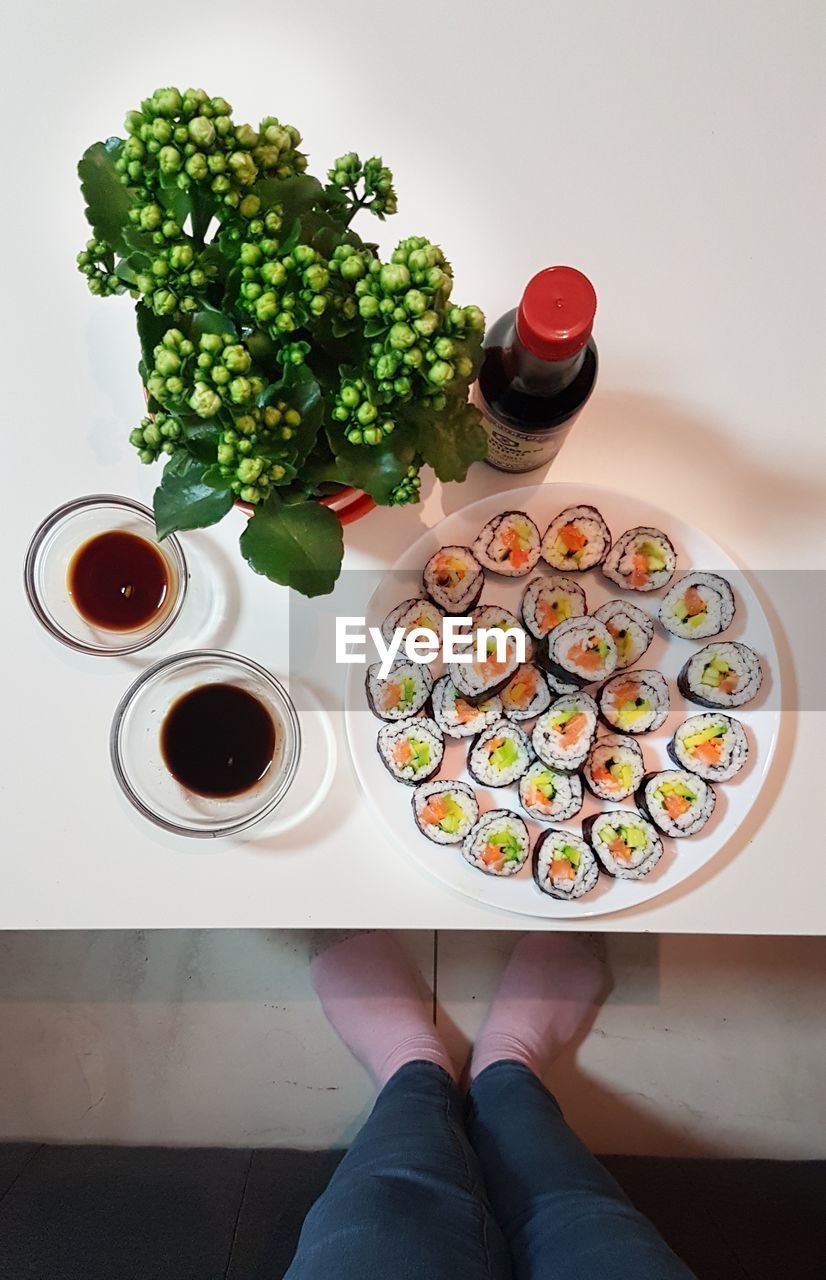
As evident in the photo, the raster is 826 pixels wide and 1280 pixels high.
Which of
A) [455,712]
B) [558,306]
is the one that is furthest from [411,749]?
[558,306]

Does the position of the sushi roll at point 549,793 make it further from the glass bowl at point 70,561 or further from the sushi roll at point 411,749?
the glass bowl at point 70,561

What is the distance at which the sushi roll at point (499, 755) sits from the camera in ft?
2.60

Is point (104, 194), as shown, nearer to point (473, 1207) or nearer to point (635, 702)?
point (635, 702)

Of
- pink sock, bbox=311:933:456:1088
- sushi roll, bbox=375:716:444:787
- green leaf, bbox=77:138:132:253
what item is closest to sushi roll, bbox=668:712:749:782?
sushi roll, bbox=375:716:444:787

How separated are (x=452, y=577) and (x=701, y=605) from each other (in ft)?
0.80

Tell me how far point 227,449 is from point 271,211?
142 mm

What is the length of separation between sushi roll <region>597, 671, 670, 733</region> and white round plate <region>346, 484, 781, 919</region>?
0.01 meters

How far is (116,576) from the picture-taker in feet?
2.62

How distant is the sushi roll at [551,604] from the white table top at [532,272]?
11 centimetres

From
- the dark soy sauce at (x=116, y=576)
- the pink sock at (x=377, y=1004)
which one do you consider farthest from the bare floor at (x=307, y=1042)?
the dark soy sauce at (x=116, y=576)

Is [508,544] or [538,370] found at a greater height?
[538,370]

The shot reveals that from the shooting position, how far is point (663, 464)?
0.82 m

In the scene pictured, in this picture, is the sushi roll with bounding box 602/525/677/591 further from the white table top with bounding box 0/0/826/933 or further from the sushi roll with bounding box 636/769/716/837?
the sushi roll with bounding box 636/769/716/837

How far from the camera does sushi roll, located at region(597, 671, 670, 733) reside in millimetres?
793
